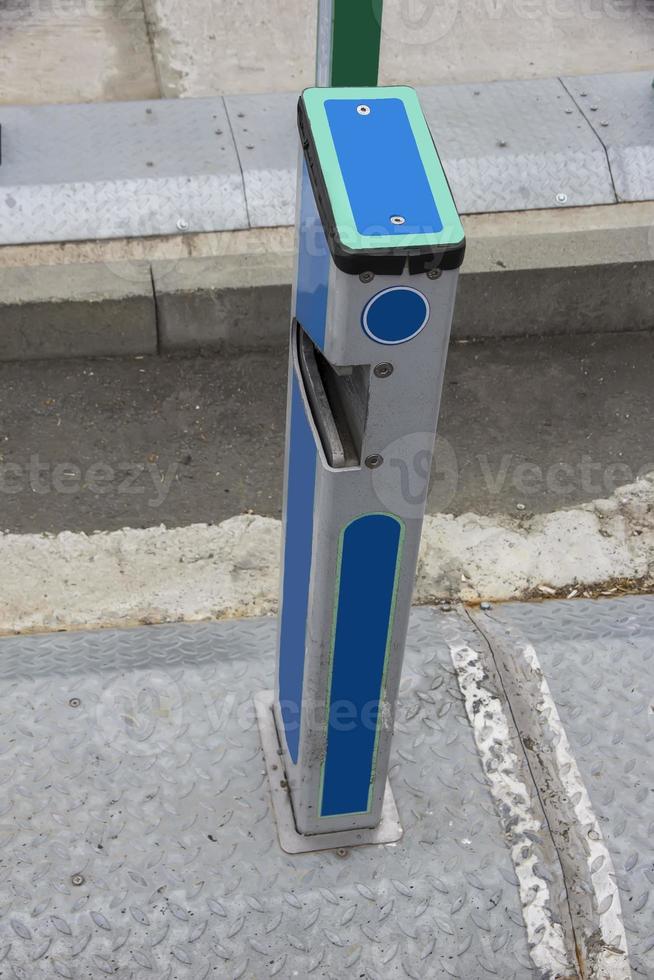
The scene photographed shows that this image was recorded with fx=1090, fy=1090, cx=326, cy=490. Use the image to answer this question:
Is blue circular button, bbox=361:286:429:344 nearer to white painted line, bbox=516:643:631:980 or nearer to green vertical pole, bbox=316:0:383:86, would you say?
white painted line, bbox=516:643:631:980

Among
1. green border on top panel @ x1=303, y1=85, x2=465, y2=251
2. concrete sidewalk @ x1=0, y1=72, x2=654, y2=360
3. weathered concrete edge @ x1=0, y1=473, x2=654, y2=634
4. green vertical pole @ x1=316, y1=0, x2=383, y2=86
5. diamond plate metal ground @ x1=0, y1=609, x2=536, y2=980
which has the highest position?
green border on top panel @ x1=303, y1=85, x2=465, y2=251

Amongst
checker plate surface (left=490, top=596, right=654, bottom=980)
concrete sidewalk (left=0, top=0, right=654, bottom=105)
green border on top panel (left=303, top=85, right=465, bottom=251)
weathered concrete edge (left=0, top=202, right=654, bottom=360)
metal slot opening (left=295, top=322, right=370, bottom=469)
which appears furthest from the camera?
concrete sidewalk (left=0, top=0, right=654, bottom=105)

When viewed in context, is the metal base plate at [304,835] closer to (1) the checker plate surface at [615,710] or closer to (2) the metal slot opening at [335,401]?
(1) the checker plate surface at [615,710]

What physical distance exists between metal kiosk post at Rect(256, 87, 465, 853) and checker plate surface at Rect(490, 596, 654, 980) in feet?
1.59

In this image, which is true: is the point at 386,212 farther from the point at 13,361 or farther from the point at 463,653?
the point at 13,361

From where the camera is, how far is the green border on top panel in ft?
4.68

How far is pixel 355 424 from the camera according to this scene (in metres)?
1.69

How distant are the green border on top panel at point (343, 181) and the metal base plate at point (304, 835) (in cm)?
138

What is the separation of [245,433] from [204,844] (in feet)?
5.78

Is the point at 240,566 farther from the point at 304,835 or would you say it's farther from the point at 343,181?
the point at 343,181

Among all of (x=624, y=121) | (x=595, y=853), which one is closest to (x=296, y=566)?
(x=595, y=853)

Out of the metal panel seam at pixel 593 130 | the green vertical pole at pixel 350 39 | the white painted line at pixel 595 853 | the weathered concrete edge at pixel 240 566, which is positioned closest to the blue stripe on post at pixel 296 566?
the white painted line at pixel 595 853

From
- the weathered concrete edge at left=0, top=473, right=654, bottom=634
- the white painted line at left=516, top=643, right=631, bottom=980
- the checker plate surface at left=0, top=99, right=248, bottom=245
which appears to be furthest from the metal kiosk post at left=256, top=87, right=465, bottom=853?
the checker plate surface at left=0, top=99, right=248, bottom=245

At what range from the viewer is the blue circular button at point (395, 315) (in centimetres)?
148
